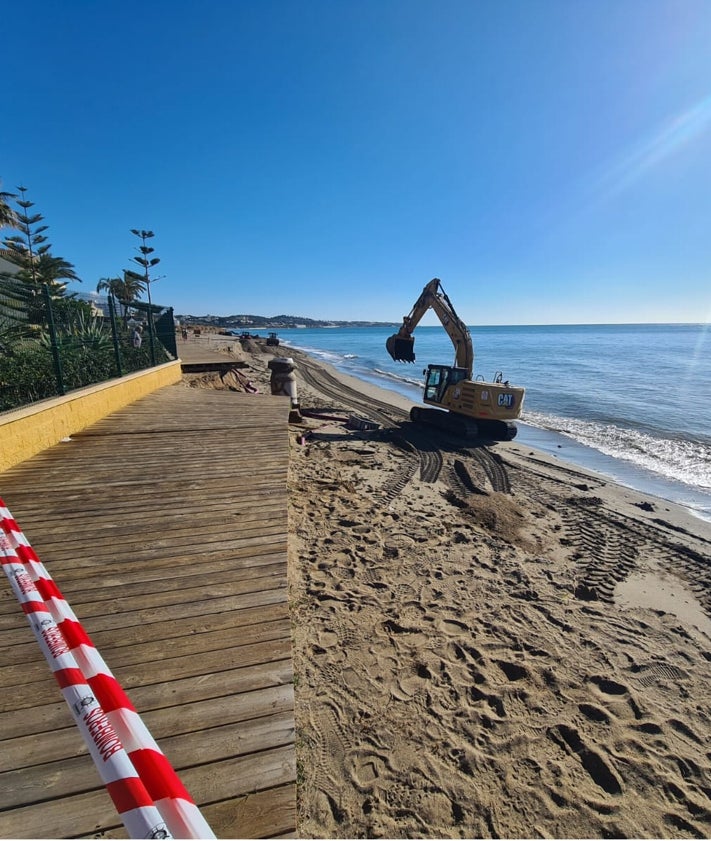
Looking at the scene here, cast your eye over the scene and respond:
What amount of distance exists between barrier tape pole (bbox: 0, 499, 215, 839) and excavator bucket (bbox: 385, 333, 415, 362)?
12.8m

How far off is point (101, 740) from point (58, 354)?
5.95m

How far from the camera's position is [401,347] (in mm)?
14094

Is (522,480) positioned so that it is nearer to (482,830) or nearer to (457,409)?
(457,409)

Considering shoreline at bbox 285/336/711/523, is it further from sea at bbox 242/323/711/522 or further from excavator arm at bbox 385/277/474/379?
excavator arm at bbox 385/277/474/379

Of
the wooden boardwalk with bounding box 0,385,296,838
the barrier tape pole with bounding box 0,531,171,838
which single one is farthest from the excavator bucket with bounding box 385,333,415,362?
the barrier tape pole with bounding box 0,531,171,838

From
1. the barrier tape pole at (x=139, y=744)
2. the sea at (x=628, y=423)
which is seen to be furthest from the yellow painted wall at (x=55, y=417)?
the sea at (x=628, y=423)

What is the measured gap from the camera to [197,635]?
2.46 metres

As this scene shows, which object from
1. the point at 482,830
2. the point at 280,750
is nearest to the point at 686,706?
the point at 482,830

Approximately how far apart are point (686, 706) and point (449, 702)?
2.39 m

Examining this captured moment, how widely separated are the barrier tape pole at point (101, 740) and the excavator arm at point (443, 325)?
1222cm

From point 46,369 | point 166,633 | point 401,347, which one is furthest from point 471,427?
point 166,633

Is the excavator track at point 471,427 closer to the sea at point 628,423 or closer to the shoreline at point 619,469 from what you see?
the shoreline at point 619,469

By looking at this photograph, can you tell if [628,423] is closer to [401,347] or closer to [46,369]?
[401,347]

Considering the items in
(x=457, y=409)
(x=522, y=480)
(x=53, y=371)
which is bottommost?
(x=522, y=480)
